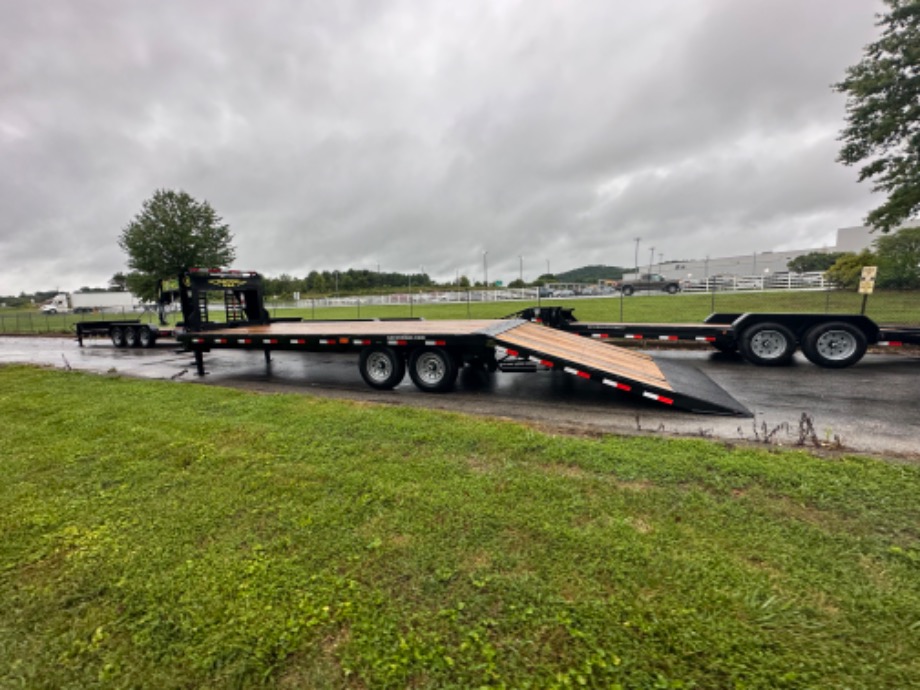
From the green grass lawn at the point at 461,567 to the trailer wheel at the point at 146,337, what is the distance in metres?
14.7

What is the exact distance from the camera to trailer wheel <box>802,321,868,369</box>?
888 cm

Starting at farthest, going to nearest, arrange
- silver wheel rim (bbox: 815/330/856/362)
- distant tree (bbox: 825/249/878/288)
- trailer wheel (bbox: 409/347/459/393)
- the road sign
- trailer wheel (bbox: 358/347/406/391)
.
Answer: distant tree (bbox: 825/249/878/288) < the road sign < silver wheel rim (bbox: 815/330/856/362) < trailer wheel (bbox: 358/347/406/391) < trailer wheel (bbox: 409/347/459/393)

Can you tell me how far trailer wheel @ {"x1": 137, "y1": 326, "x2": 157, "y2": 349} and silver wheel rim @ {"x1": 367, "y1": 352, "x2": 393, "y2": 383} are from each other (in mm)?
13847

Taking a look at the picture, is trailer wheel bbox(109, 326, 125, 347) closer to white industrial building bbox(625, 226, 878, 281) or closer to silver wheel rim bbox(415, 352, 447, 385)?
silver wheel rim bbox(415, 352, 447, 385)

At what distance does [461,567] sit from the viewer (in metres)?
2.55

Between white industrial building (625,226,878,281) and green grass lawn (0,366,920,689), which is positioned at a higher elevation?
white industrial building (625,226,878,281)

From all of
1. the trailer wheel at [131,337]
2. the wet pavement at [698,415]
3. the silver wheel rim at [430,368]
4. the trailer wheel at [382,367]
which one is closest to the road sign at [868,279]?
the wet pavement at [698,415]

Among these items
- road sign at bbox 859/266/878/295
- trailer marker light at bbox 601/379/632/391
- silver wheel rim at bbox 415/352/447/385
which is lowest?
trailer marker light at bbox 601/379/632/391

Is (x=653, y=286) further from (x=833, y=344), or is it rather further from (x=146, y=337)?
(x=146, y=337)

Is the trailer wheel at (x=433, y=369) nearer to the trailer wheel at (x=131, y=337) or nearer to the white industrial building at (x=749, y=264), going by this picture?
the trailer wheel at (x=131, y=337)

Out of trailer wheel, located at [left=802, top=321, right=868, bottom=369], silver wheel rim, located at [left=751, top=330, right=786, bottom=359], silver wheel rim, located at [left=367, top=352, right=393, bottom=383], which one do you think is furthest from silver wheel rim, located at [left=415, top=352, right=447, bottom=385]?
trailer wheel, located at [left=802, top=321, right=868, bottom=369]

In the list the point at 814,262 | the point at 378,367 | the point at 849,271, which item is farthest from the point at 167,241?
the point at 814,262

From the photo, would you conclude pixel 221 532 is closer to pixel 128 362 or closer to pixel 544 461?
pixel 544 461

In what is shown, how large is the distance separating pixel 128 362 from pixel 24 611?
12.9m
